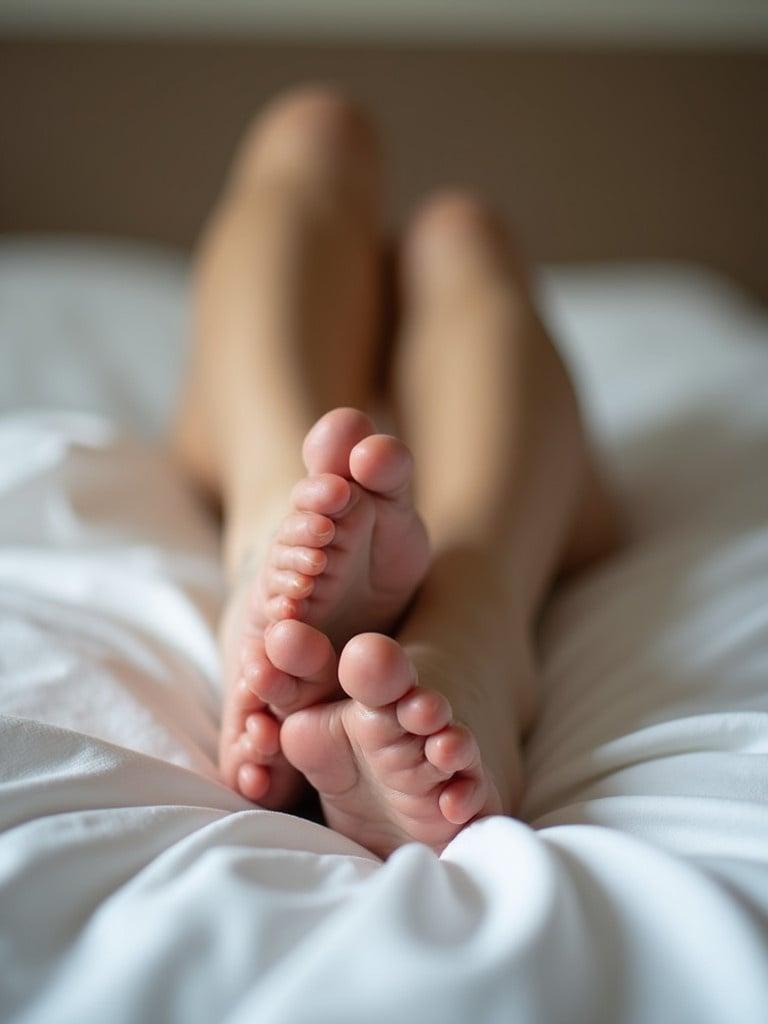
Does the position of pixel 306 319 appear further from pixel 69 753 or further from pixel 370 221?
pixel 69 753

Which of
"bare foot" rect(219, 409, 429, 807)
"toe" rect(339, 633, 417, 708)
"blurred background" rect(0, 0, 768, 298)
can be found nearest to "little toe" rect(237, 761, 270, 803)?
"bare foot" rect(219, 409, 429, 807)

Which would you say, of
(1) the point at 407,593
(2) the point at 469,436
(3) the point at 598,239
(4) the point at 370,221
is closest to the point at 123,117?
(3) the point at 598,239

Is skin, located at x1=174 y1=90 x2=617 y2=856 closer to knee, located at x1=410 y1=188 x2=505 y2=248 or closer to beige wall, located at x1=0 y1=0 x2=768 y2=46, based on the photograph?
knee, located at x1=410 y1=188 x2=505 y2=248

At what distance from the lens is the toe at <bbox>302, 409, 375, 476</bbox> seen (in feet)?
1.57

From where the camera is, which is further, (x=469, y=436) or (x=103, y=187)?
(x=103, y=187)

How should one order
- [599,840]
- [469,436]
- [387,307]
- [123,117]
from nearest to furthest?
[599,840] < [469,436] < [387,307] < [123,117]

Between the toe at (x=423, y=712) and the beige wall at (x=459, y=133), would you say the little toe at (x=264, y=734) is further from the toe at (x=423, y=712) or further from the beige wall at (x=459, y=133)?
the beige wall at (x=459, y=133)

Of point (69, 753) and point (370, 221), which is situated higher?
point (370, 221)

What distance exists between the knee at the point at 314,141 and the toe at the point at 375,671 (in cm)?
63

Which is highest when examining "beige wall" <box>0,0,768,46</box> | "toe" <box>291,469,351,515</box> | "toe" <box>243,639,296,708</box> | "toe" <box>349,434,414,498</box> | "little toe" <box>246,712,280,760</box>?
"beige wall" <box>0,0,768,46</box>

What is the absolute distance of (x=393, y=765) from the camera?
426 mm

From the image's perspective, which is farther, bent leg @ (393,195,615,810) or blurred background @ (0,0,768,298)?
blurred background @ (0,0,768,298)

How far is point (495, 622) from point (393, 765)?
16cm

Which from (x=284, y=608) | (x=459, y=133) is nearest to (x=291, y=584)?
(x=284, y=608)
